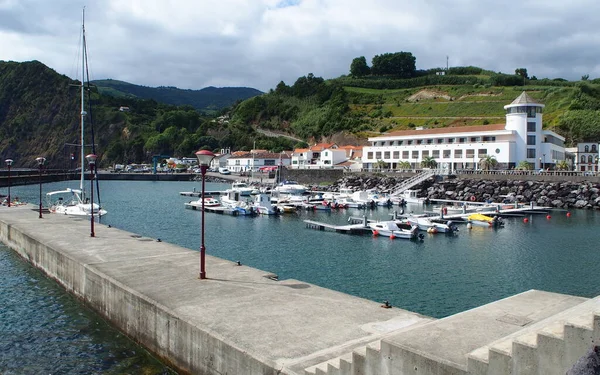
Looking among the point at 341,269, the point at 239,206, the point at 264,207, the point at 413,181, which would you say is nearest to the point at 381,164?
the point at 413,181

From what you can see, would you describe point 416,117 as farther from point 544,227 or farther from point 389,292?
point 389,292

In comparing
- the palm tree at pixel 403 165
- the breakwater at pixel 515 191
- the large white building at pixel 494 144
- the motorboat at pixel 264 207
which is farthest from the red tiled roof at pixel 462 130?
the motorboat at pixel 264 207

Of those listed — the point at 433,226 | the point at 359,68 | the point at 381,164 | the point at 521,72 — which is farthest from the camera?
the point at 359,68

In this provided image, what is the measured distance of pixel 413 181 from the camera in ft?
247

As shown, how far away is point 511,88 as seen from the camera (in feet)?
468

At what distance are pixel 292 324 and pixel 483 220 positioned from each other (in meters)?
38.1

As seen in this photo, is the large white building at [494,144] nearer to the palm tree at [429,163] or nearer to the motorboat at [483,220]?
the palm tree at [429,163]

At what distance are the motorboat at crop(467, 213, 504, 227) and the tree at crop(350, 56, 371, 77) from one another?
15584cm

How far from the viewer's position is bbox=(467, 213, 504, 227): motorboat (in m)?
45.1

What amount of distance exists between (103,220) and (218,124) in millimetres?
134630

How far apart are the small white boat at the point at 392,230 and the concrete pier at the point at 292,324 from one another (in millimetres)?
20167

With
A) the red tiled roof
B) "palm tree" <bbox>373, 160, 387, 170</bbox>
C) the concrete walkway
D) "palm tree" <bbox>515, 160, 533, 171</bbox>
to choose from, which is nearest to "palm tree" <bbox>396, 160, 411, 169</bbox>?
"palm tree" <bbox>373, 160, 387, 170</bbox>

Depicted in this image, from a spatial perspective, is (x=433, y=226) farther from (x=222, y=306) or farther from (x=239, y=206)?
(x=222, y=306)

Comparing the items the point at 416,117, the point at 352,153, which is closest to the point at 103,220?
the point at 352,153
